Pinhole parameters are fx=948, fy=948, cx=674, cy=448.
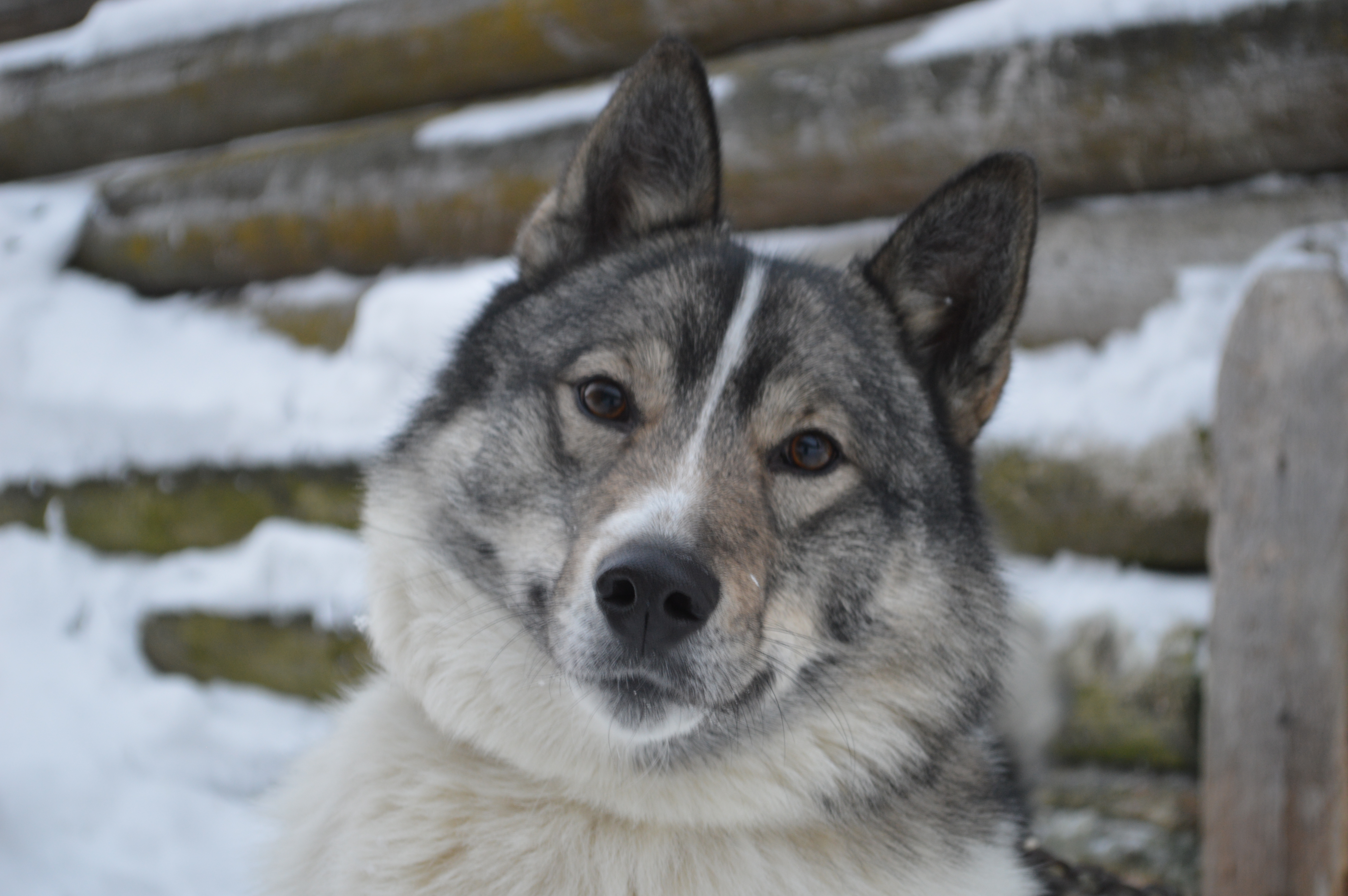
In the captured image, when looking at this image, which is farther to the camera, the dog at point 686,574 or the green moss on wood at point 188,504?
the green moss on wood at point 188,504

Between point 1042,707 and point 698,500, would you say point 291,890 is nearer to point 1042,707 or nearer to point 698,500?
point 698,500

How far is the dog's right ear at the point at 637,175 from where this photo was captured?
2.05 m

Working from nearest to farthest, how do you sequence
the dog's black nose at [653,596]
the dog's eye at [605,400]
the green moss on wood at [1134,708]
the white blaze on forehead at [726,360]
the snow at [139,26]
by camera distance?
the dog's black nose at [653,596]
the white blaze on forehead at [726,360]
the dog's eye at [605,400]
the green moss on wood at [1134,708]
the snow at [139,26]

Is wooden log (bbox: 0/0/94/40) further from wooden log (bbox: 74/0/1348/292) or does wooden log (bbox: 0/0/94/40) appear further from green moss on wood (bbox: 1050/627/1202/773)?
green moss on wood (bbox: 1050/627/1202/773)

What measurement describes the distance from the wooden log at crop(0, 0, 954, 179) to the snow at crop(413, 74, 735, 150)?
0.11 m

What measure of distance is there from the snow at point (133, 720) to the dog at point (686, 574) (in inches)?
48.5

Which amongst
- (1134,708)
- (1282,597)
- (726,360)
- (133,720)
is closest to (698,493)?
(726,360)

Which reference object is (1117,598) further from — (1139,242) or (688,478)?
(688,478)

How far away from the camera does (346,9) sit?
181 inches

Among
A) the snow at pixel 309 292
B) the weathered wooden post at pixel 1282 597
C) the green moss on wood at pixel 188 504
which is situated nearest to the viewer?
the weathered wooden post at pixel 1282 597

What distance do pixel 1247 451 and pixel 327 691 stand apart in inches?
137

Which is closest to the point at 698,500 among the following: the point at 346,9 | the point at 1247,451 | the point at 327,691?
the point at 1247,451

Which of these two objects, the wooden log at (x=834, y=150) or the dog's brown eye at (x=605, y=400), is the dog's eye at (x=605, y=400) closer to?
the dog's brown eye at (x=605, y=400)

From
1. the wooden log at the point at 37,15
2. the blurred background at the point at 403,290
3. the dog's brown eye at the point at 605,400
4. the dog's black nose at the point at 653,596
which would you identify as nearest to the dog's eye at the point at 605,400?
the dog's brown eye at the point at 605,400
